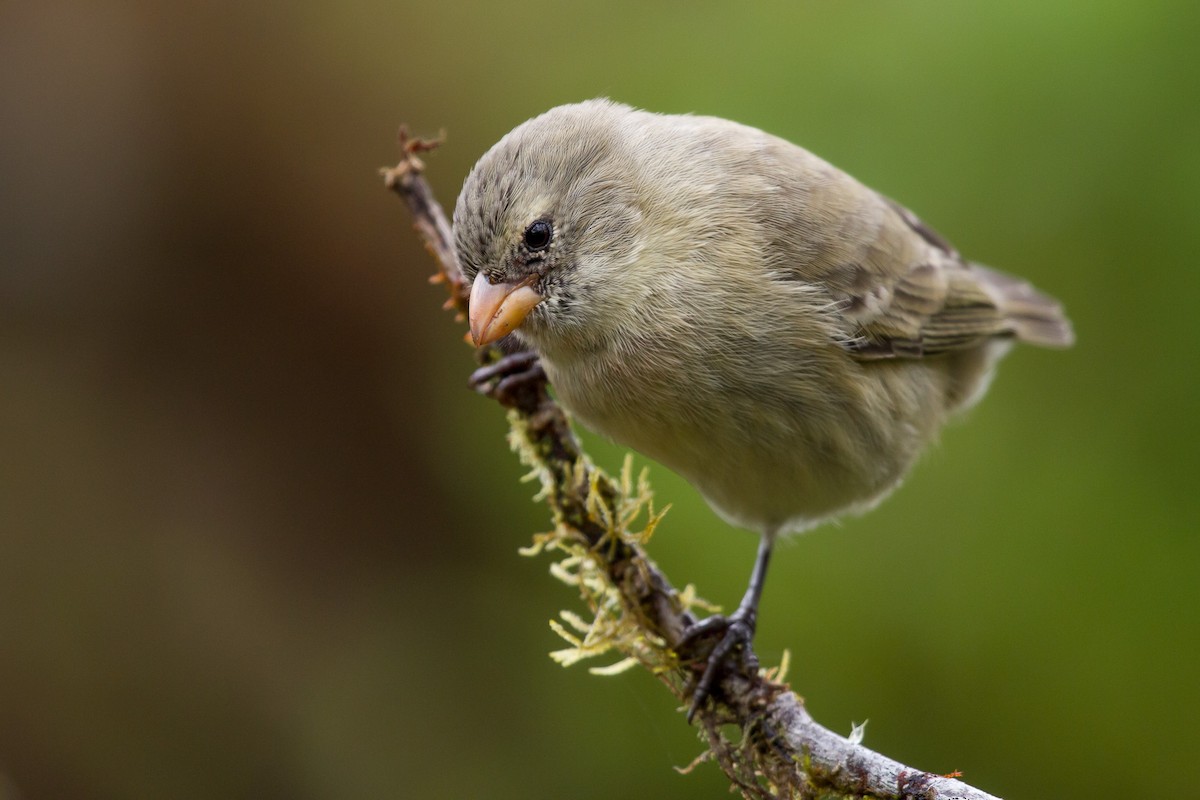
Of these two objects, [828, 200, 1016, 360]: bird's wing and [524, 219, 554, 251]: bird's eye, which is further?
[828, 200, 1016, 360]: bird's wing

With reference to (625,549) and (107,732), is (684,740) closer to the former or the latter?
(625,549)

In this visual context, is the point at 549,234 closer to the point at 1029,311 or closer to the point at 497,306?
the point at 497,306

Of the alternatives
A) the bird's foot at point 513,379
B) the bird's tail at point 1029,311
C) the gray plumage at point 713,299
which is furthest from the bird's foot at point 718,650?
the bird's tail at point 1029,311

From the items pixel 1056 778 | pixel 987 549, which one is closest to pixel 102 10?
pixel 987 549

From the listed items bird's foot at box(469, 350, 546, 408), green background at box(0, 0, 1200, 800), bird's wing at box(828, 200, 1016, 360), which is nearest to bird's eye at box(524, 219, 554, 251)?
bird's foot at box(469, 350, 546, 408)

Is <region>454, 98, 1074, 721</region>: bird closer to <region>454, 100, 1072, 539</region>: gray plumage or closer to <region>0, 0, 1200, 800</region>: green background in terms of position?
<region>454, 100, 1072, 539</region>: gray plumage

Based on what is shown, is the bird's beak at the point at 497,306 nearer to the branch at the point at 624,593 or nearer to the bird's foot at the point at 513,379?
the branch at the point at 624,593
